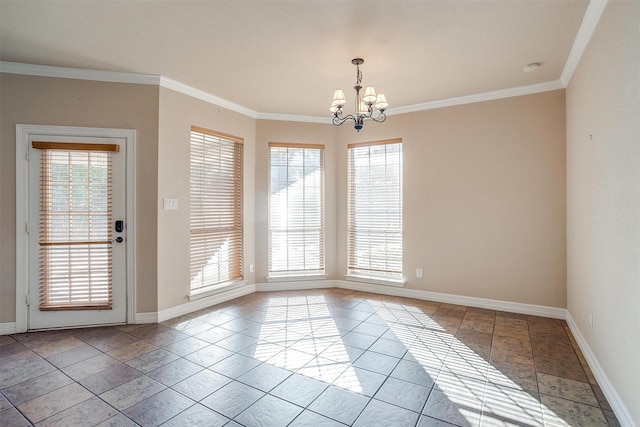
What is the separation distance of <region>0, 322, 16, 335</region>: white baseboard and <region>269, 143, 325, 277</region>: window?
3022 millimetres

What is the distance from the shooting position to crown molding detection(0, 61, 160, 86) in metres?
3.37

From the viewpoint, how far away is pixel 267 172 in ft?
16.9

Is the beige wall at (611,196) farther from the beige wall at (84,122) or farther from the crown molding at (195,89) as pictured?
the beige wall at (84,122)

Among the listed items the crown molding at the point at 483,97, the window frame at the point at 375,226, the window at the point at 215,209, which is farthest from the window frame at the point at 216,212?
the crown molding at the point at 483,97

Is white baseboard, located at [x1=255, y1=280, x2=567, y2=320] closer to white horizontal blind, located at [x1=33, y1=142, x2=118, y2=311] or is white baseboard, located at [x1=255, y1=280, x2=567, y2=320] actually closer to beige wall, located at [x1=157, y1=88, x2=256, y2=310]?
beige wall, located at [x1=157, y1=88, x2=256, y2=310]

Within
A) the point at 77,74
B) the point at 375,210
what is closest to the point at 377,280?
the point at 375,210

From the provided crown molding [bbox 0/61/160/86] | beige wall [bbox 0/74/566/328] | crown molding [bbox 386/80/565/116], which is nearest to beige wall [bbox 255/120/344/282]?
beige wall [bbox 0/74/566/328]

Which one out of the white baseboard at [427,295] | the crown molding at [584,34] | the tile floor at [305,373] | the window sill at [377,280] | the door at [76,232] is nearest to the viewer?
the tile floor at [305,373]

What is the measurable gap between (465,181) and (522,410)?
9.52 ft

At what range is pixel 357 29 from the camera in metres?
2.69

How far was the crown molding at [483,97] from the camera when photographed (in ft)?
12.6

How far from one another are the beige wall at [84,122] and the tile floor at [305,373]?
28.2 inches

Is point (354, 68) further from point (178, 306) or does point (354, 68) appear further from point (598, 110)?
point (178, 306)

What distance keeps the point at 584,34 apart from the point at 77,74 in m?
4.87
